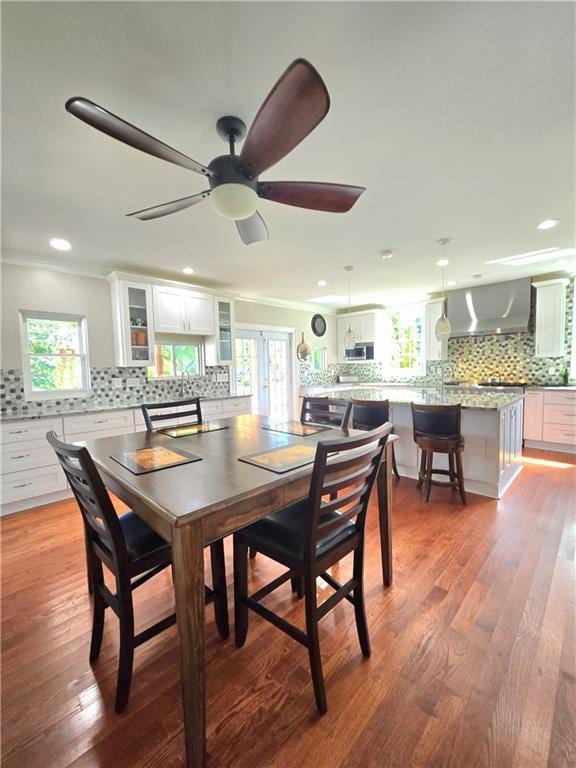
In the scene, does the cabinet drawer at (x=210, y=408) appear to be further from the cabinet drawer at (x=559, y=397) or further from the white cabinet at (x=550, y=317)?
the white cabinet at (x=550, y=317)

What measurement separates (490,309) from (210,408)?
4.69 metres

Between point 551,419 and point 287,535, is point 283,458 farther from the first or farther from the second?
point 551,419

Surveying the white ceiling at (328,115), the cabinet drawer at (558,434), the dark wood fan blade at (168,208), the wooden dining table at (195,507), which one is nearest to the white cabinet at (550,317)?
the cabinet drawer at (558,434)

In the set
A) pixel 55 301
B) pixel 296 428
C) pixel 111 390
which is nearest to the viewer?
pixel 296 428

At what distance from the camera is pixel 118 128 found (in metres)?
1.10

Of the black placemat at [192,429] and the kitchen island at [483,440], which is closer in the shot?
the black placemat at [192,429]

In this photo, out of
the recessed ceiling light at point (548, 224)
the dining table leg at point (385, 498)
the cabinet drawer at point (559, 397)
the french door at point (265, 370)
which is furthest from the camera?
the french door at point (265, 370)

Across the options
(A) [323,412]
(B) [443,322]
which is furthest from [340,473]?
(B) [443,322]

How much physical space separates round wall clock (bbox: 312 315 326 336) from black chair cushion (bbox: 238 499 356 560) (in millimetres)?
5399

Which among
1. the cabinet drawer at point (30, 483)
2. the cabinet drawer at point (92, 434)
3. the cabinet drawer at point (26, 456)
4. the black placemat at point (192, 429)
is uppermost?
the black placemat at point (192, 429)

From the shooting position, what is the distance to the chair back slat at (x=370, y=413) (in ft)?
10.2

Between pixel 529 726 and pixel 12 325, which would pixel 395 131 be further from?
pixel 12 325

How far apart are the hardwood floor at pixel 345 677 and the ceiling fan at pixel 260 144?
81.5 inches

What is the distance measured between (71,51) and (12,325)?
294 centimetres
